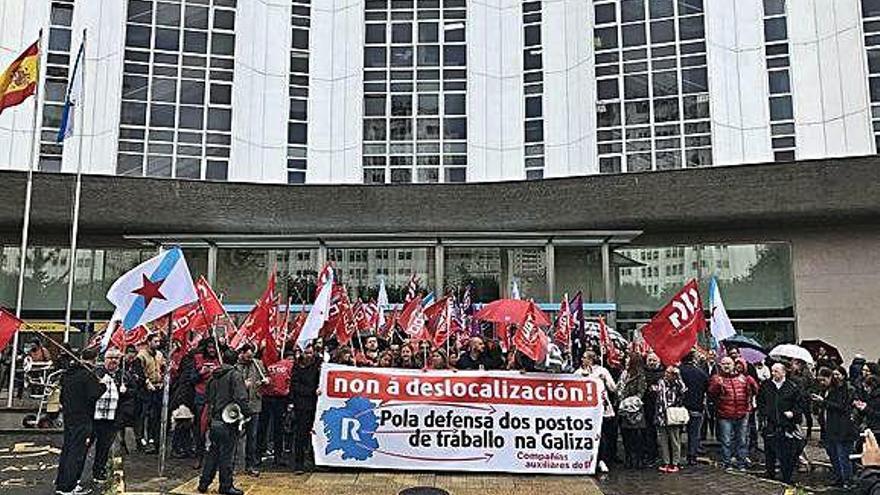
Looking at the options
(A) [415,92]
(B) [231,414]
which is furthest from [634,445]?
(A) [415,92]

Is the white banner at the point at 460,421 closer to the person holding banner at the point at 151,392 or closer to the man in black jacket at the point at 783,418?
the man in black jacket at the point at 783,418

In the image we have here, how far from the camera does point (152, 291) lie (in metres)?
10.5

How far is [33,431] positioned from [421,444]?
29.4ft

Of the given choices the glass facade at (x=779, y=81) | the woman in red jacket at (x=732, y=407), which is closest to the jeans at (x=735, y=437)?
the woman in red jacket at (x=732, y=407)

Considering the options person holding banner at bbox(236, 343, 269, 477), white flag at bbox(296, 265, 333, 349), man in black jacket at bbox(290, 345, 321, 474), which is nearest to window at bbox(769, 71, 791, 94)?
white flag at bbox(296, 265, 333, 349)

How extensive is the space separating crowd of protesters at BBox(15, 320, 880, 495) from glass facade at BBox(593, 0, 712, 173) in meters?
13.7

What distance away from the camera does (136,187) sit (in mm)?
22859

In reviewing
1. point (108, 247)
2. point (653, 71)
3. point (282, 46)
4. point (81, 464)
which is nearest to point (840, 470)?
point (81, 464)

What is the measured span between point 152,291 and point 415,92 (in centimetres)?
1992

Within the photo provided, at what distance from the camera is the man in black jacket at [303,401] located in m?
11.4

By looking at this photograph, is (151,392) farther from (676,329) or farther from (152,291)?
(676,329)

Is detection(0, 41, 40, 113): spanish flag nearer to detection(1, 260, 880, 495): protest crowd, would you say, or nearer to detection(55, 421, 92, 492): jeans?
detection(1, 260, 880, 495): protest crowd

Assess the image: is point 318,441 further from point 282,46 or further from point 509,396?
point 282,46

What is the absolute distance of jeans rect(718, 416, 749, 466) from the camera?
12312 mm
